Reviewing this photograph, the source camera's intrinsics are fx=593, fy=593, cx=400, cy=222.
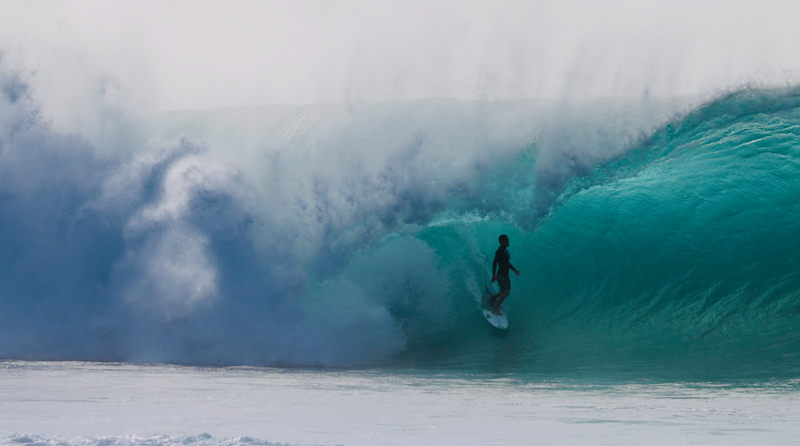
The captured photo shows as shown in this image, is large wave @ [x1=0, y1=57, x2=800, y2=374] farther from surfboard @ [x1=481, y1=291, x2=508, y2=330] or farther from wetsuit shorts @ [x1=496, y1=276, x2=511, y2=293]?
wetsuit shorts @ [x1=496, y1=276, x2=511, y2=293]

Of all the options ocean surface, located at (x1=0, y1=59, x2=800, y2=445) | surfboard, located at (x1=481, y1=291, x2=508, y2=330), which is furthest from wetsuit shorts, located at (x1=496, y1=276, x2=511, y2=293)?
ocean surface, located at (x1=0, y1=59, x2=800, y2=445)

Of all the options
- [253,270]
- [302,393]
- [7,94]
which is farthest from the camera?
[7,94]

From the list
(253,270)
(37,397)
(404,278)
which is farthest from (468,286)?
(37,397)

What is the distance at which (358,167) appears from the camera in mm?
Answer: 8086

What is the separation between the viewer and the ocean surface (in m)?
6.22

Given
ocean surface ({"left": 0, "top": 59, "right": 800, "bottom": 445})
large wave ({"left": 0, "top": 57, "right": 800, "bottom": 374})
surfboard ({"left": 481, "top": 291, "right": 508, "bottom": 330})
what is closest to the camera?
ocean surface ({"left": 0, "top": 59, "right": 800, "bottom": 445})

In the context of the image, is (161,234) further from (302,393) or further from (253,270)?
(302,393)

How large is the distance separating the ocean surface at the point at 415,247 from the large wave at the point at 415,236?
29mm

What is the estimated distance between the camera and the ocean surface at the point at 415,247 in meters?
6.22

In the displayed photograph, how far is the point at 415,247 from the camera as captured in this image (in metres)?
7.62

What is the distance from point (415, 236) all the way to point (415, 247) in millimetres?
160

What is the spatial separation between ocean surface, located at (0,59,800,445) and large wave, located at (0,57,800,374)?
3 centimetres

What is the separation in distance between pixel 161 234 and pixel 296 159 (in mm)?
2089

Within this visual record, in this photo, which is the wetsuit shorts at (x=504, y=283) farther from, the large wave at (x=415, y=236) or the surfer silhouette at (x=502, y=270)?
the large wave at (x=415, y=236)
